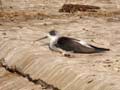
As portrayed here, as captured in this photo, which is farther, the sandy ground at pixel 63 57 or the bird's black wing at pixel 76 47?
the bird's black wing at pixel 76 47

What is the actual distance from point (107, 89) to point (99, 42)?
3.99 metres

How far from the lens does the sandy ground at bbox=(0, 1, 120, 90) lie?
10.5 metres

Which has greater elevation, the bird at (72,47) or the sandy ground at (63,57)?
the bird at (72,47)

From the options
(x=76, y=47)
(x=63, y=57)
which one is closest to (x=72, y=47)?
(x=76, y=47)

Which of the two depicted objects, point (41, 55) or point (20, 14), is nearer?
point (41, 55)

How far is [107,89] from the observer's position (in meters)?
9.64

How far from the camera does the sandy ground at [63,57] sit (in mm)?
10516

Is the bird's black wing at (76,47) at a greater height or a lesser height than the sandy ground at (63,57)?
greater

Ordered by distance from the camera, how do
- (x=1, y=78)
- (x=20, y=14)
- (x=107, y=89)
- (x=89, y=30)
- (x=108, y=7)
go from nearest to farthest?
(x=107, y=89) → (x=1, y=78) → (x=89, y=30) → (x=20, y=14) → (x=108, y=7)

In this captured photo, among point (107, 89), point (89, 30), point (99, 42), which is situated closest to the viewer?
point (107, 89)

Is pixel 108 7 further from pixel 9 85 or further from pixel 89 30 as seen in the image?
pixel 9 85

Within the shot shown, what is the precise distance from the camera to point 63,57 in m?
11.9

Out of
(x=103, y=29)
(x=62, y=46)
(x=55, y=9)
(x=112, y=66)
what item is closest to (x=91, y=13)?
(x=55, y=9)

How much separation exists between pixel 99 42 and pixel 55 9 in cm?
563
